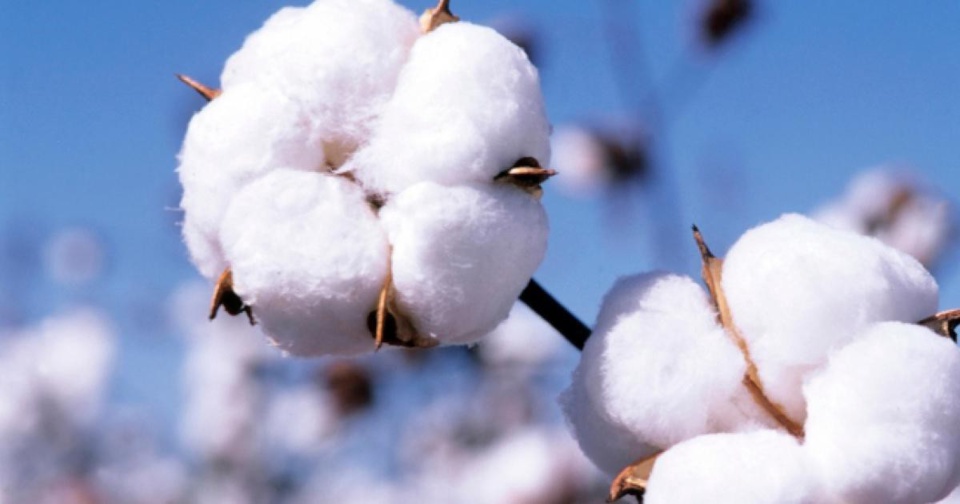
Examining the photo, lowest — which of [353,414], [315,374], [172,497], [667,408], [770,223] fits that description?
[172,497]

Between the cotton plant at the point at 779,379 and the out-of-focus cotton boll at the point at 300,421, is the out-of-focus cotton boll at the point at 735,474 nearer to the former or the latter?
the cotton plant at the point at 779,379

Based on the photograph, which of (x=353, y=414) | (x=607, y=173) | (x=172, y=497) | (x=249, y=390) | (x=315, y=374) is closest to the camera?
(x=607, y=173)

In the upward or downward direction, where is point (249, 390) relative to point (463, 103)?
downward

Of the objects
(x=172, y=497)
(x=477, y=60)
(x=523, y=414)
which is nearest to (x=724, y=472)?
(x=477, y=60)

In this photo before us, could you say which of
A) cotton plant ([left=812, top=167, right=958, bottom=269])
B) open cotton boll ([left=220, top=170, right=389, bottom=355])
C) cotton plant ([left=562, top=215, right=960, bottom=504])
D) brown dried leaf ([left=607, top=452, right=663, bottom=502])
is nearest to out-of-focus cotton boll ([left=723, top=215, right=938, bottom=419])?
cotton plant ([left=562, top=215, right=960, bottom=504])

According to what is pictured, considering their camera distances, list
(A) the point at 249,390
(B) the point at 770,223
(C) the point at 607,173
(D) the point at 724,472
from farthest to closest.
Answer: (A) the point at 249,390 → (C) the point at 607,173 → (B) the point at 770,223 → (D) the point at 724,472

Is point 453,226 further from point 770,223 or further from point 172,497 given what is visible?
point 172,497

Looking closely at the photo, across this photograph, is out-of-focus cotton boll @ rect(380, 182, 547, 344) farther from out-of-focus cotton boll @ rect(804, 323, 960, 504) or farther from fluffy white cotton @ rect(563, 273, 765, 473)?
out-of-focus cotton boll @ rect(804, 323, 960, 504)
